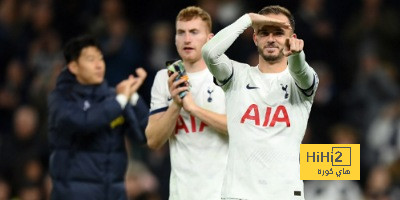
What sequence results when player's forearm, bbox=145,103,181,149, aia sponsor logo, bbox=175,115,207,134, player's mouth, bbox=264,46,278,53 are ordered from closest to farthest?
player's mouth, bbox=264,46,278,53, player's forearm, bbox=145,103,181,149, aia sponsor logo, bbox=175,115,207,134

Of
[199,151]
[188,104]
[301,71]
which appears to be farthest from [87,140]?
[301,71]

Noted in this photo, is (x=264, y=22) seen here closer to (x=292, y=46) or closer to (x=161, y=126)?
(x=292, y=46)

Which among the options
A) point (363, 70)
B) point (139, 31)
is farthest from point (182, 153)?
point (139, 31)

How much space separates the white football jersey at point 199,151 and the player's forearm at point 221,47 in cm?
98

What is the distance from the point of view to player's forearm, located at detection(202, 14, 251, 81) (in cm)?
705

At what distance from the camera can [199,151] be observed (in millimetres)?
8023

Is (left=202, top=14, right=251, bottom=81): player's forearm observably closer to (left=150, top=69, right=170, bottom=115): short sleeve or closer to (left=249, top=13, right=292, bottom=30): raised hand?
(left=249, top=13, right=292, bottom=30): raised hand

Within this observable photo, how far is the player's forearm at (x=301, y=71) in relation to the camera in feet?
22.1

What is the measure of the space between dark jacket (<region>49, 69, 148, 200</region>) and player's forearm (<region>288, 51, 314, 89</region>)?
233cm

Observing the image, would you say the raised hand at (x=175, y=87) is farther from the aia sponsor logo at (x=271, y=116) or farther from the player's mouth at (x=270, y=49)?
the player's mouth at (x=270, y=49)

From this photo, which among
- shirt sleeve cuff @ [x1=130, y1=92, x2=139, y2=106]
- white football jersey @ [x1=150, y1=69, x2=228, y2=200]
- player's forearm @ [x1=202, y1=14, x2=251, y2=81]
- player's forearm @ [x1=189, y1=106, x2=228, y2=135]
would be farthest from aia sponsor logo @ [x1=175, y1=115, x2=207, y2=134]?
Answer: shirt sleeve cuff @ [x1=130, y1=92, x2=139, y2=106]

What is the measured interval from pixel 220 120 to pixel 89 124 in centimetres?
139

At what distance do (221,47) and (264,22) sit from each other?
332 mm

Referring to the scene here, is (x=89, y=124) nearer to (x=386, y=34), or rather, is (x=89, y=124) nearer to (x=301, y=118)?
(x=301, y=118)
